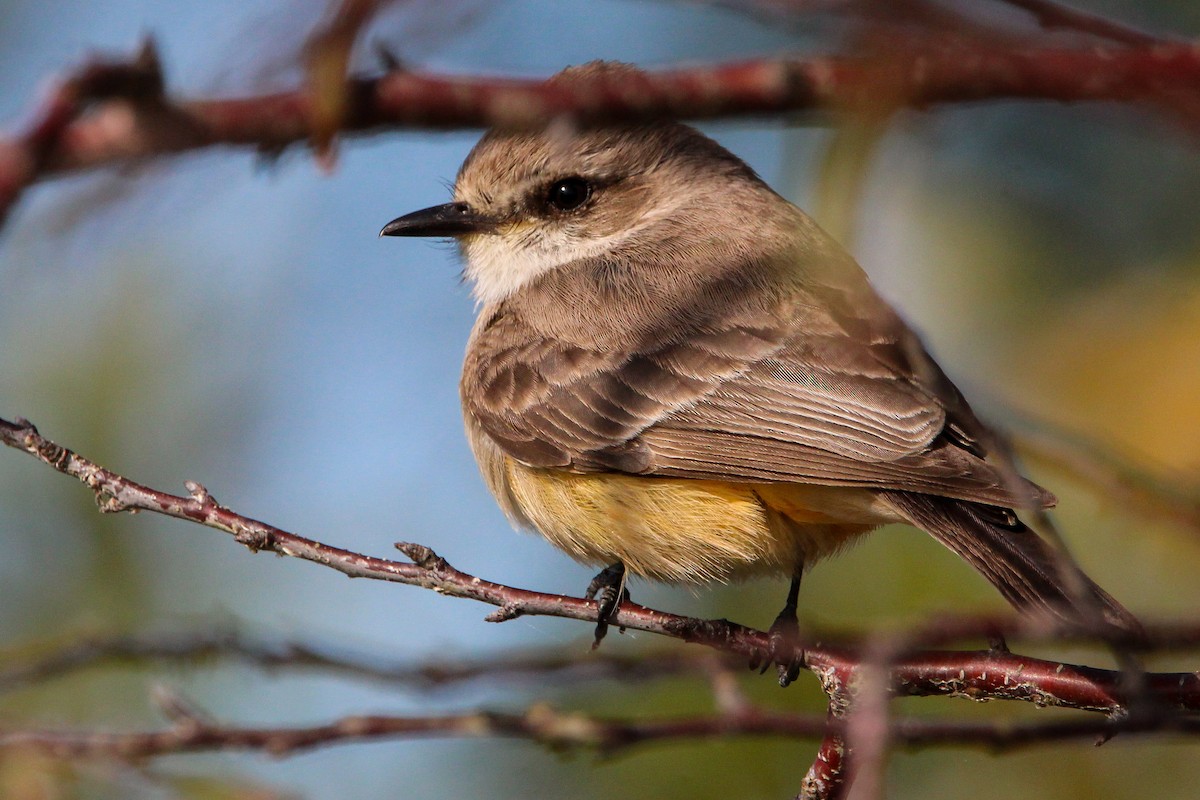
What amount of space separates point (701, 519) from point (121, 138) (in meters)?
3.10

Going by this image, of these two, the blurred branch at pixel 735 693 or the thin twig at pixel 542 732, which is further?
the thin twig at pixel 542 732

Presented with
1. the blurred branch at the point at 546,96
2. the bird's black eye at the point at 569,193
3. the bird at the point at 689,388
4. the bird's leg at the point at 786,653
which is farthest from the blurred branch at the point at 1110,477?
the bird's black eye at the point at 569,193

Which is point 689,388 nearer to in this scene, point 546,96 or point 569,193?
point 569,193

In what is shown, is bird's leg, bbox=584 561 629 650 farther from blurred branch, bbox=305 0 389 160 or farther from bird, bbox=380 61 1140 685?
blurred branch, bbox=305 0 389 160

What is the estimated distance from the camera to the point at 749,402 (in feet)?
13.7

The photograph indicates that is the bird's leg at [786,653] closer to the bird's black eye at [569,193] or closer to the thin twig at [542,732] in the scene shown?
the thin twig at [542,732]

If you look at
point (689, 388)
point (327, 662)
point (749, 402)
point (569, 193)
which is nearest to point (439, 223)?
point (569, 193)

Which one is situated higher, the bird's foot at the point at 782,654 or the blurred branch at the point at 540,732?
the blurred branch at the point at 540,732

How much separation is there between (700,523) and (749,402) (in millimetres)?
432

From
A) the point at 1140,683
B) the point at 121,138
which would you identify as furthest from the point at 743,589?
the point at 121,138

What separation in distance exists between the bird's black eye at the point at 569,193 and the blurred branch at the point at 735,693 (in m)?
2.23

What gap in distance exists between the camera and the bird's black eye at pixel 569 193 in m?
5.22

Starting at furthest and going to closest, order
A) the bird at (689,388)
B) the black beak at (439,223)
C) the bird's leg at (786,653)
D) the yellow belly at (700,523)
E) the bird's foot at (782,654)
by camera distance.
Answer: the black beak at (439,223), the yellow belly at (700,523), the bird at (689,388), the bird's leg at (786,653), the bird's foot at (782,654)

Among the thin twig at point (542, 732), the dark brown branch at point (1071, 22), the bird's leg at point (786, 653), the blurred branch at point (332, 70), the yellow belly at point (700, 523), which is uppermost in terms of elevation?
the blurred branch at point (332, 70)
